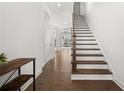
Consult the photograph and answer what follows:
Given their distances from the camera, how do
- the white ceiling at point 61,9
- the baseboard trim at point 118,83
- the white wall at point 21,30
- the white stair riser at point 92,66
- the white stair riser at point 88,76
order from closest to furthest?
the white wall at point 21,30, the baseboard trim at point 118,83, the white stair riser at point 88,76, the white stair riser at point 92,66, the white ceiling at point 61,9

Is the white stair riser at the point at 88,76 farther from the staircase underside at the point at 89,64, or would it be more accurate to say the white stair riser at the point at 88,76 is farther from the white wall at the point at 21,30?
the white wall at the point at 21,30

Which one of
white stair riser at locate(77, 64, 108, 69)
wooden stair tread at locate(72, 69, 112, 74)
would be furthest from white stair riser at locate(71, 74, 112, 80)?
white stair riser at locate(77, 64, 108, 69)

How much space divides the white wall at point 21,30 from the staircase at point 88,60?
1.24 m

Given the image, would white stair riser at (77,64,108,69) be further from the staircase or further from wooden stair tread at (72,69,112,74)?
wooden stair tread at (72,69,112,74)

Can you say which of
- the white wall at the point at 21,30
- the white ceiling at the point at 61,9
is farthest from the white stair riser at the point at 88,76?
the white ceiling at the point at 61,9

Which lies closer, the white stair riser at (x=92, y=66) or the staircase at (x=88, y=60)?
the staircase at (x=88, y=60)

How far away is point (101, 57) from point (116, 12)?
77.1 inches

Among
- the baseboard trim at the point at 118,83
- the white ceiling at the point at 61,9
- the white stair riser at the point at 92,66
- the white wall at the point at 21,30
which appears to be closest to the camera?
the white wall at the point at 21,30

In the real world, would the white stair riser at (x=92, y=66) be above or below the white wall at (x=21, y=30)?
below

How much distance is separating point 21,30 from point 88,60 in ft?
8.54

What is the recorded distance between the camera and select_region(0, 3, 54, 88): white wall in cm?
306

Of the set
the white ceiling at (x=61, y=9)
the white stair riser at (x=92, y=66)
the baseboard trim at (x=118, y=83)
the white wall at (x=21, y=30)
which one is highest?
the white ceiling at (x=61, y=9)

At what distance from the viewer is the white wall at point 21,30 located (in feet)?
10.0

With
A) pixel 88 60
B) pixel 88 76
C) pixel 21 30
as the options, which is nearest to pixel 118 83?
pixel 88 76
